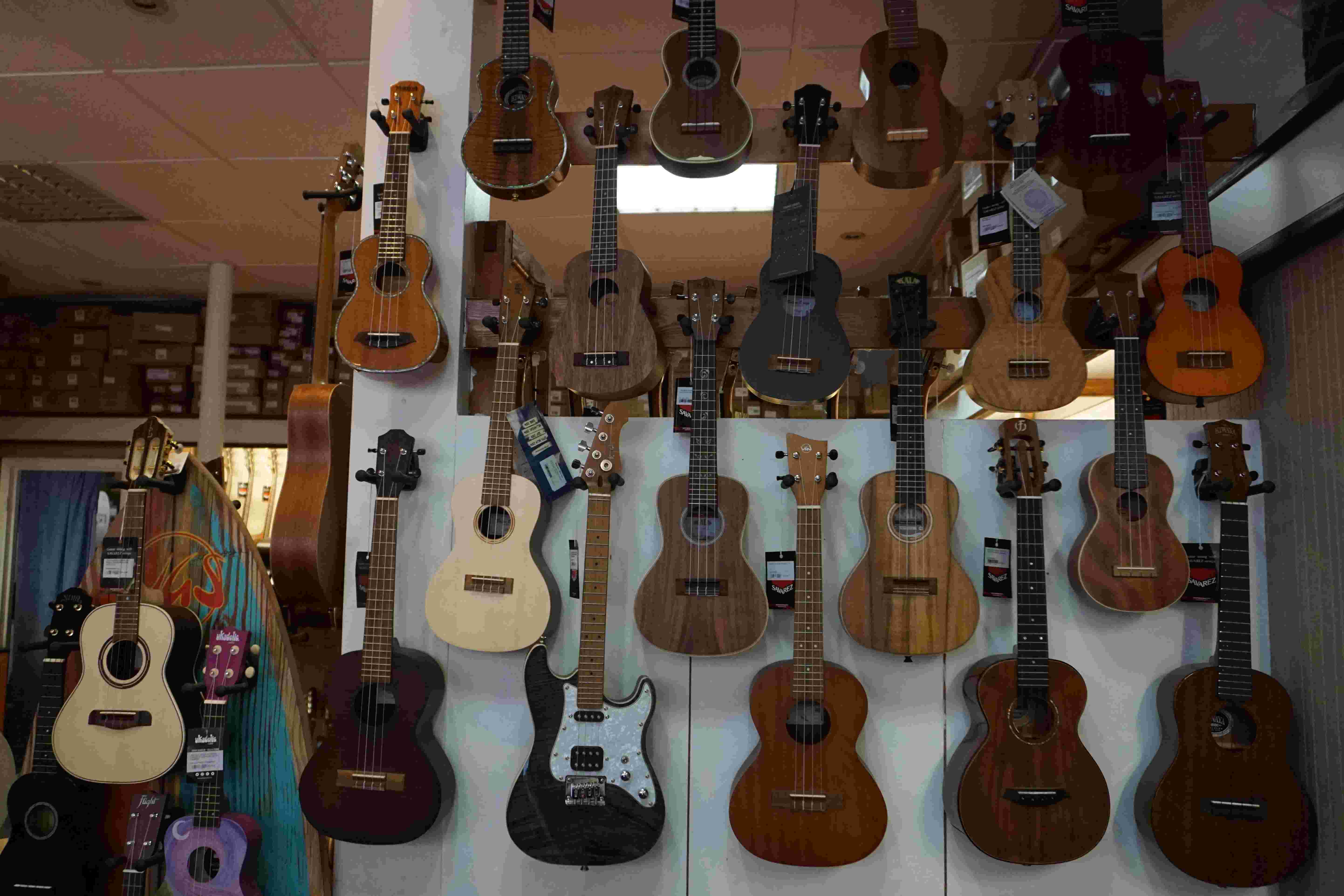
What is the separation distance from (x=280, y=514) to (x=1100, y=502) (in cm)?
227

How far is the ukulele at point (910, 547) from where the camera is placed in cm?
200

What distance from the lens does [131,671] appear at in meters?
2.28

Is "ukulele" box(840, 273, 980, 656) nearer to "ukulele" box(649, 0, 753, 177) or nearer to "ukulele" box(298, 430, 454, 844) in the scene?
"ukulele" box(649, 0, 753, 177)

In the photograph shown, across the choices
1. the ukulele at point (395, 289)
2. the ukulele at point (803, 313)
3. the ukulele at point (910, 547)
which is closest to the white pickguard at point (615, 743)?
the ukulele at point (910, 547)

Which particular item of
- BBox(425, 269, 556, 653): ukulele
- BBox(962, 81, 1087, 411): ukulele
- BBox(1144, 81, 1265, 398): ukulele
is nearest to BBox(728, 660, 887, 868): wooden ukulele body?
BBox(425, 269, 556, 653): ukulele

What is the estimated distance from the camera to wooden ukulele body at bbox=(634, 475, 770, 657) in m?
2.02

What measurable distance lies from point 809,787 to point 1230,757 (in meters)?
1.02

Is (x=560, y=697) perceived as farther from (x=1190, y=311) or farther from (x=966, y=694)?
(x=1190, y=311)

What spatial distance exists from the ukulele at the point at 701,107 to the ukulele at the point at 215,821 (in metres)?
1.80

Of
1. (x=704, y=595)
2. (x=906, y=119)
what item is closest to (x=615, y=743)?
(x=704, y=595)

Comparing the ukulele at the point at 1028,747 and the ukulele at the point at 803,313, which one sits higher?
the ukulele at the point at 803,313

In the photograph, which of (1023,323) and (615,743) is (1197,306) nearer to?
(1023,323)

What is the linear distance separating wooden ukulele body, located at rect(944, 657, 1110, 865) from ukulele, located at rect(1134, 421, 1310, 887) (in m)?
0.18

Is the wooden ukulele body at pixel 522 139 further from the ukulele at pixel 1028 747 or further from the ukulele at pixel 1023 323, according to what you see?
the ukulele at pixel 1028 747
